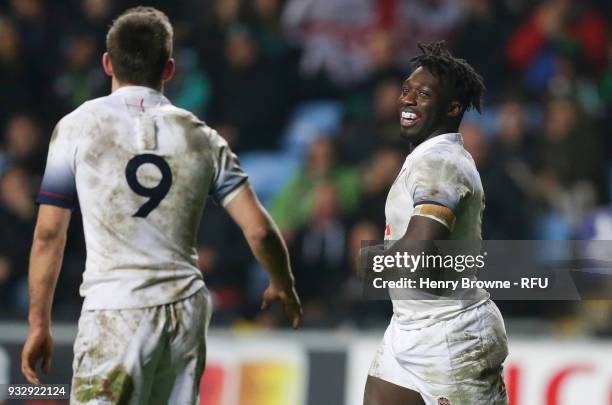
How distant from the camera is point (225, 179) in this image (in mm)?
5086

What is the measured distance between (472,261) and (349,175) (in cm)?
482

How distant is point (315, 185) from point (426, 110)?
470cm

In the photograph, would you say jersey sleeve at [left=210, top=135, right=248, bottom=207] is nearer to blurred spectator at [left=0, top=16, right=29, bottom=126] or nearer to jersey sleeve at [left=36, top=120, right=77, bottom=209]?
jersey sleeve at [left=36, top=120, right=77, bottom=209]

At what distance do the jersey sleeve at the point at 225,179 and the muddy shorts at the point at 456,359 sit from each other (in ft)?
3.08

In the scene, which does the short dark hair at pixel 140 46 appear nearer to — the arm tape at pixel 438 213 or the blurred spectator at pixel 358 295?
the arm tape at pixel 438 213

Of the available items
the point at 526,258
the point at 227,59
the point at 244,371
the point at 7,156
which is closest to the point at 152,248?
the point at 526,258

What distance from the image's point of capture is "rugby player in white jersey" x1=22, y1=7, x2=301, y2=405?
4.91 meters

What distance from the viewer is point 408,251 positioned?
4906 millimetres

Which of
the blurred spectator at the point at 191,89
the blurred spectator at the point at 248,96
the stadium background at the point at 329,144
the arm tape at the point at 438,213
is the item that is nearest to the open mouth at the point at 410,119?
the arm tape at the point at 438,213

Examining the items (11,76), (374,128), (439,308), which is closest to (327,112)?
(374,128)

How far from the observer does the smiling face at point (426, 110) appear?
534 cm

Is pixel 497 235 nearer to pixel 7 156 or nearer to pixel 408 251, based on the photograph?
pixel 7 156

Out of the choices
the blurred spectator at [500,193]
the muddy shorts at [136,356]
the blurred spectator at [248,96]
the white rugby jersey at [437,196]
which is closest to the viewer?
the muddy shorts at [136,356]

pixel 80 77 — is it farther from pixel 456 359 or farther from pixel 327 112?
pixel 456 359
